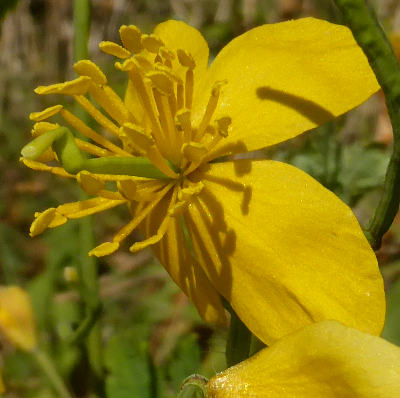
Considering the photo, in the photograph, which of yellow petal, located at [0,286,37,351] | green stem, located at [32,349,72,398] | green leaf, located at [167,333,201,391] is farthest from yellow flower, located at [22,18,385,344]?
yellow petal, located at [0,286,37,351]

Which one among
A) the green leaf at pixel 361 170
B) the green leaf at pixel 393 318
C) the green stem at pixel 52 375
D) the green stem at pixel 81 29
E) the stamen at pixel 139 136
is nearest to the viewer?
the stamen at pixel 139 136

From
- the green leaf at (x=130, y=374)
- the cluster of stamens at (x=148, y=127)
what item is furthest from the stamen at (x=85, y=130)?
the green leaf at (x=130, y=374)

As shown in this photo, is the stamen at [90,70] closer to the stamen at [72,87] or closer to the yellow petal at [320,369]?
the stamen at [72,87]

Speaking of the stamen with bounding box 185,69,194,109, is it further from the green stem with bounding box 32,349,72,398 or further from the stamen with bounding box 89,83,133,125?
the green stem with bounding box 32,349,72,398

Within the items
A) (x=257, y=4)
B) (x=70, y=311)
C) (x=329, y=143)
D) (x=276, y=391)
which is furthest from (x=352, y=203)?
(x=257, y=4)

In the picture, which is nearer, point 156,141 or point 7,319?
point 156,141

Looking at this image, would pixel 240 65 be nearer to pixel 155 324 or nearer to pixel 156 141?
pixel 156 141

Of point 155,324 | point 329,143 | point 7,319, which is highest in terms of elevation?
point 329,143
